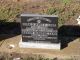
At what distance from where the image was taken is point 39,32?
1080cm

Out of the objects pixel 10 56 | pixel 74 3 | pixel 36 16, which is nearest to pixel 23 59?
pixel 10 56

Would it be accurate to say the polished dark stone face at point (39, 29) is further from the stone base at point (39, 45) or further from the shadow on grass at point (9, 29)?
the shadow on grass at point (9, 29)

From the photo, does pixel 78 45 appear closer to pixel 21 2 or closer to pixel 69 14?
pixel 69 14

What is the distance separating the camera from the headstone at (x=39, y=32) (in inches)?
418

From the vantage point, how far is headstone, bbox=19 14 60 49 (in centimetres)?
1061

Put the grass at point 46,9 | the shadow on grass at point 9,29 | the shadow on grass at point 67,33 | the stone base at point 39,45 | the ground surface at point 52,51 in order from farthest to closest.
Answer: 1. the grass at point 46,9
2. the shadow on grass at point 9,29
3. the shadow on grass at point 67,33
4. the stone base at point 39,45
5. the ground surface at point 52,51

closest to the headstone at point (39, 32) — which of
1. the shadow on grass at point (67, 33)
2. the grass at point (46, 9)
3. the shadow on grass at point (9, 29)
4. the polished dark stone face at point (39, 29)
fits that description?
the polished dark stone face at point (39, 29)

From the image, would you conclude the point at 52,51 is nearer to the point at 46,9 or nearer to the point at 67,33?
the point at 67,33

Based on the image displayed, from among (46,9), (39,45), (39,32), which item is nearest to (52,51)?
(39,45)

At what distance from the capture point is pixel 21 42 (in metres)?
10.9

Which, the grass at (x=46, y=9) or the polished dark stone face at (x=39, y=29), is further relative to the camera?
the grass at (x=46, y=9)

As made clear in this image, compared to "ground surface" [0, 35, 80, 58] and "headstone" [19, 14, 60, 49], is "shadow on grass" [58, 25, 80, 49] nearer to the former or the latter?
"ground surface" [0, 35, 80, 58]

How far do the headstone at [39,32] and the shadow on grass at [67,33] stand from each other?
18.5 inches

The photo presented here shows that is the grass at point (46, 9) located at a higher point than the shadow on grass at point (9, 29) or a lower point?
higher
